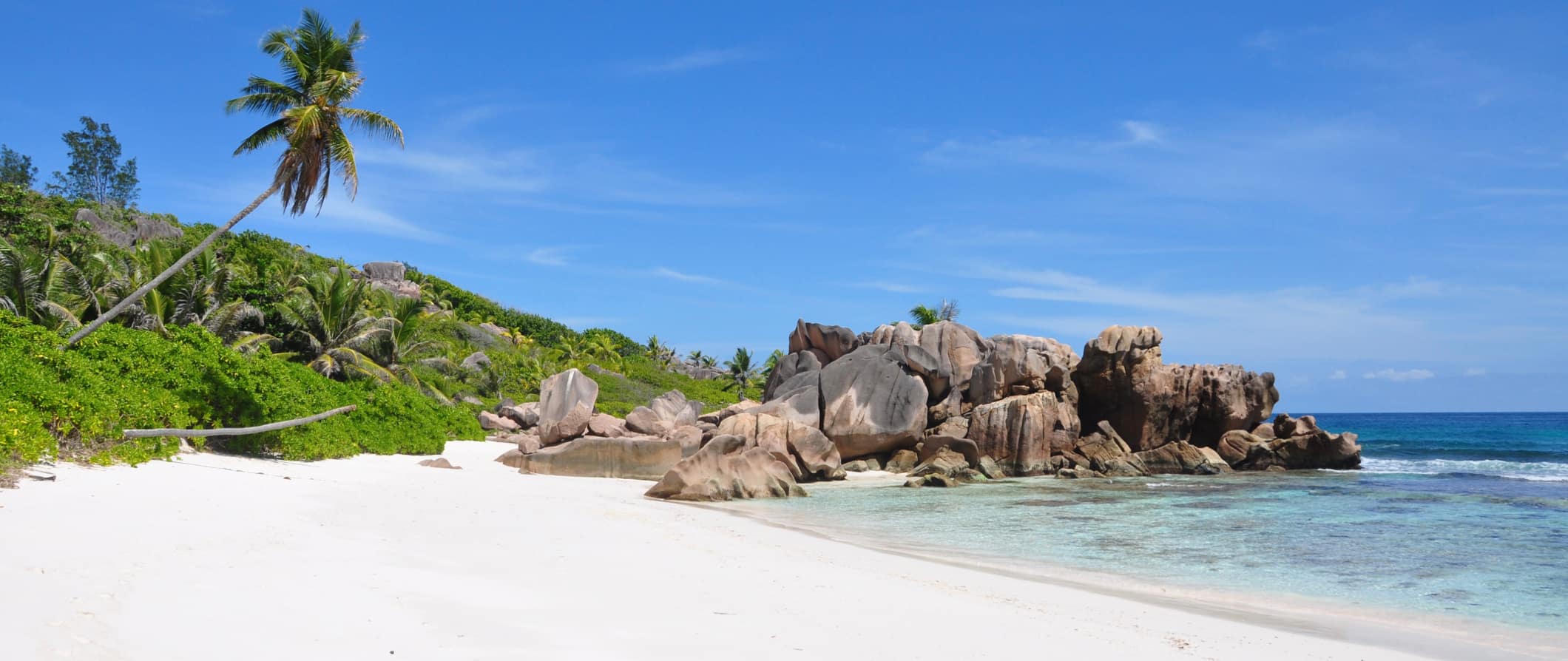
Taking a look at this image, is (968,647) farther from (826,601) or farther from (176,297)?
(176,297)

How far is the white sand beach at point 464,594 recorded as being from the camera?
5.16 m

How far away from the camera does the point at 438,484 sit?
16.3 metres

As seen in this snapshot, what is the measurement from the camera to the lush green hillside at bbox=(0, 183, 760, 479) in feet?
36.6

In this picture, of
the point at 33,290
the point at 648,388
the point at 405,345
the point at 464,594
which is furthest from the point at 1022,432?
the point at 648,388

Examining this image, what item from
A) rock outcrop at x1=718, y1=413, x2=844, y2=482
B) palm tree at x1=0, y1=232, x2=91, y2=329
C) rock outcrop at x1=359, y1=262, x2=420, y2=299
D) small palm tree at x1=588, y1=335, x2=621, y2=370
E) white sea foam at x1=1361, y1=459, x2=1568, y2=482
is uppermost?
rock outcrop at x1=359, y1=262, x2=420, y2=299

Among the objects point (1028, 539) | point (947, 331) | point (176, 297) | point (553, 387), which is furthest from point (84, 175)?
point (1028, 539)

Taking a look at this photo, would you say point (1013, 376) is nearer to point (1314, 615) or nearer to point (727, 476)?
point (727, 476)

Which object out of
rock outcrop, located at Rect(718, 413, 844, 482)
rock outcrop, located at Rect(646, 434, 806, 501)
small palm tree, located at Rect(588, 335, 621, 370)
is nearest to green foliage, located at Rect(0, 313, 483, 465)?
rock outcrop, located at Rect(646, 434, 806, 501)

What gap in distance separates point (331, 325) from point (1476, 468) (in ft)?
152

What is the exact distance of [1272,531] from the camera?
16578 millimetres

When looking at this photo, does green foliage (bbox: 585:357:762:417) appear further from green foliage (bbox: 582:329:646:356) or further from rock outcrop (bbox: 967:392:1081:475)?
rock outcrop (bbox: 967:392:1081:475)

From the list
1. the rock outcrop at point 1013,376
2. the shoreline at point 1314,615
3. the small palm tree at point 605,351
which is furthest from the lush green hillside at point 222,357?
the rock outcrop at point 1013,376

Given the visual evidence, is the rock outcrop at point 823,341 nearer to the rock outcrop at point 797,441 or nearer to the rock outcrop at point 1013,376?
the rock outcrop at point 1013,376

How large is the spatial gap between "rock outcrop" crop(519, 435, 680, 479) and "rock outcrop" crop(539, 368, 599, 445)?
201 centimetres
